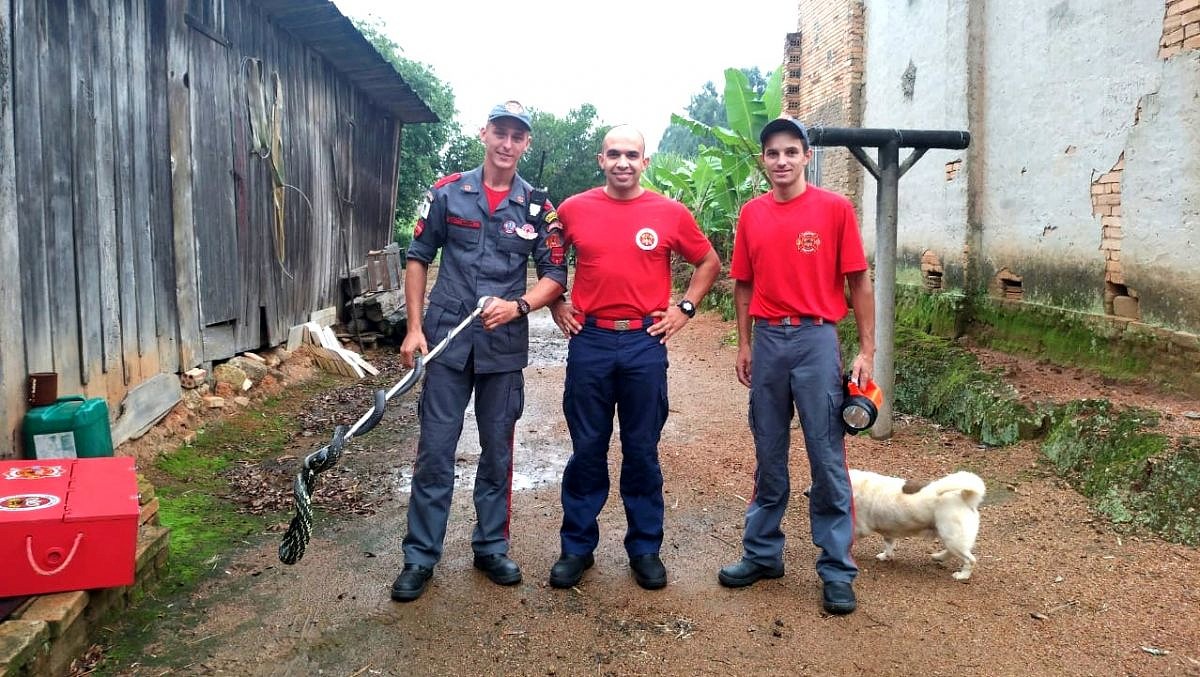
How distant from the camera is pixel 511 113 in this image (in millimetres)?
3580

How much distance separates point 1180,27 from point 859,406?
146 inches

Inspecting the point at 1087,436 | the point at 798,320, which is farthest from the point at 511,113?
Answer: the point at 1087,436

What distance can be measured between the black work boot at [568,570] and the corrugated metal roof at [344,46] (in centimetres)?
640

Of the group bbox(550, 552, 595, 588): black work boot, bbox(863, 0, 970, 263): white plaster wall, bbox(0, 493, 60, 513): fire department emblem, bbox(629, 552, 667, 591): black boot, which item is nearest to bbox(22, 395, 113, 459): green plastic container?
bbox(0, 493, 60, 513): fire department emblem

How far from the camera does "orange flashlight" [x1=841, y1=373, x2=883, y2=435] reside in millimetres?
3359

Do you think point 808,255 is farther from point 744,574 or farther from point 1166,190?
point 1166,190

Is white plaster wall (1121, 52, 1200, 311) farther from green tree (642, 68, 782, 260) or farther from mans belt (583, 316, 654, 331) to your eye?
green tree (642, 68, 782, 260)

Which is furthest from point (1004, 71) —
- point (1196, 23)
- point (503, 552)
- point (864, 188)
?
point (503, 552)

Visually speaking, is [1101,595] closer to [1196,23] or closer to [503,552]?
[503,552]

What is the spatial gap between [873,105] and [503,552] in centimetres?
806

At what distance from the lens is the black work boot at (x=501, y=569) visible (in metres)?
3.63

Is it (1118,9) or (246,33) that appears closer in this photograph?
(1118,9)

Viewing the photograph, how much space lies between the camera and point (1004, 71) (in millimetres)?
7191

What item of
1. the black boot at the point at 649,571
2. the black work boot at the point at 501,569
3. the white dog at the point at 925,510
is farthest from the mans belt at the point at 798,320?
the black work boot at the point at 501,569
